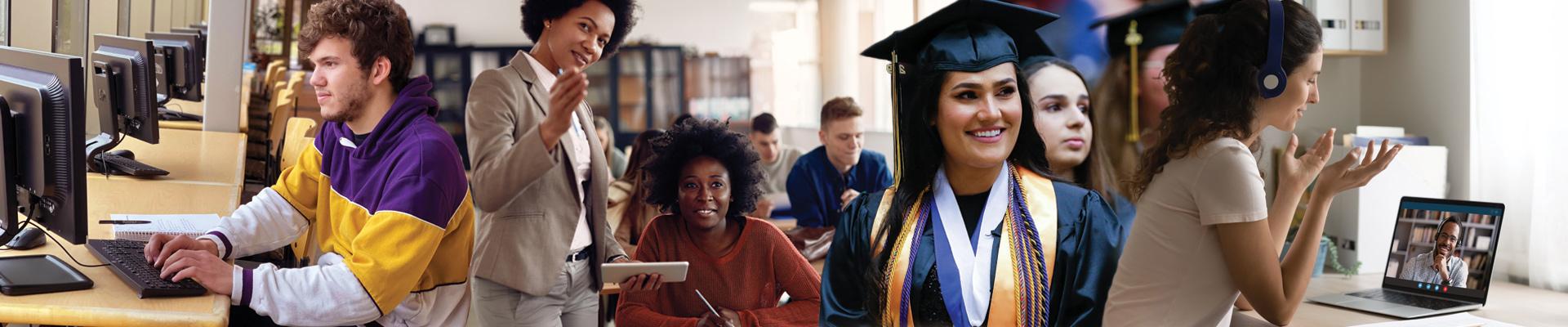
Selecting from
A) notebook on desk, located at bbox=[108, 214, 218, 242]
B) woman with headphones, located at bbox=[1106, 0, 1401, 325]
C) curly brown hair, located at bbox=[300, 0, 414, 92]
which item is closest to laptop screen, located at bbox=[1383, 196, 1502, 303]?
woman with headphones, located at bbox=[1106, 0, 1401, 325]

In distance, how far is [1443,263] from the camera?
2.53 meters

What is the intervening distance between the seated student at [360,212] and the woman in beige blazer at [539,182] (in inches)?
6.8

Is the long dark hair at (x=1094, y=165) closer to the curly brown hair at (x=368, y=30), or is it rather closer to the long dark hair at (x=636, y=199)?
the curly brown hair at (x=368, y=30)

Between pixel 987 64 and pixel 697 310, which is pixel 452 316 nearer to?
pixel 697 310

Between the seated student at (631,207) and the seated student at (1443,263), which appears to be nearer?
the seated student at (1443,263)

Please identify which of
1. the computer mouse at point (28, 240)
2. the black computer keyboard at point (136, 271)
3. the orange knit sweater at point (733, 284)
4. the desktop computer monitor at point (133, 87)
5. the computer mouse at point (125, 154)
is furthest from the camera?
the computer mouse at point (125, 154)

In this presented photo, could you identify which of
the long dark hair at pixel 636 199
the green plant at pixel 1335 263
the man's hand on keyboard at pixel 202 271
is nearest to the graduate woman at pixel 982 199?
the man's hand on keyboard at pixel 202 271

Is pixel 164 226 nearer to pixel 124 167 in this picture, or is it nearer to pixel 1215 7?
pixel 124 167

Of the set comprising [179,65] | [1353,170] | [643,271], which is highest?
[179,65]

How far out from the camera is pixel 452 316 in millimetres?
2176

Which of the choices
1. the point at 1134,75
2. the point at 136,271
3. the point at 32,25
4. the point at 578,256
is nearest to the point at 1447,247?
the point at 1134,75

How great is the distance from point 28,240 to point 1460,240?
9.51 feet

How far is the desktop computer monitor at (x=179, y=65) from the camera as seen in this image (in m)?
4.14

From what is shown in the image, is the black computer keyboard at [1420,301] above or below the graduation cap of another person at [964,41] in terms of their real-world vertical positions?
below
